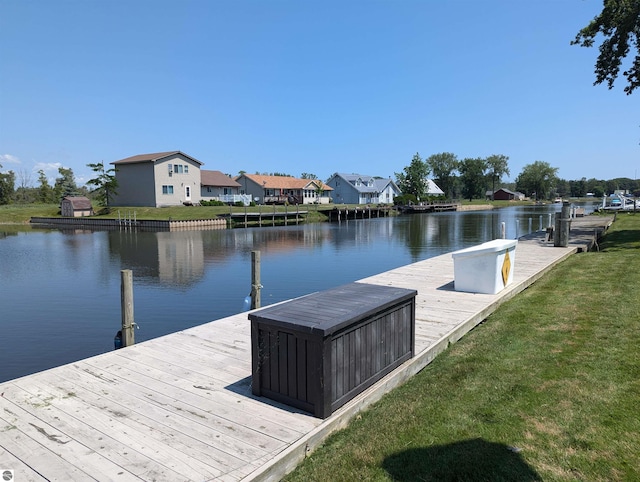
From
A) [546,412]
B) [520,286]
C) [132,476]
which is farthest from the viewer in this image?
[520,286]

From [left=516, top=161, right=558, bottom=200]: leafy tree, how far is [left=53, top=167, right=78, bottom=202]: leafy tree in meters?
130

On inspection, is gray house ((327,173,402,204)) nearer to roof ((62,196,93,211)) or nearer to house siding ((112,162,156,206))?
house siding ((112,162,156,206))

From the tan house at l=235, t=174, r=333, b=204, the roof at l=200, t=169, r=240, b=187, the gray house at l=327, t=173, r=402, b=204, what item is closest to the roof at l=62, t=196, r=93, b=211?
the roof at l=200, t=169, r=240, b=187

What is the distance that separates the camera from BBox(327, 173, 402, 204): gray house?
85.1 m

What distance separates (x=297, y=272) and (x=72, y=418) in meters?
15.4

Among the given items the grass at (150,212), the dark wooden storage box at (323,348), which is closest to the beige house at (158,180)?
the grass at (150,212)

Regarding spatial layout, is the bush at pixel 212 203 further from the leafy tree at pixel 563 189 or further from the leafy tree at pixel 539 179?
the leafy tree at pixel 563 189

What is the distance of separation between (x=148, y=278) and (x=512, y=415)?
17489 mm

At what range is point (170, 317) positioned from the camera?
12.5 m

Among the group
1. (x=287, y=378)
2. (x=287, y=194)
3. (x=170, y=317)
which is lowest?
(x=170, y=317)

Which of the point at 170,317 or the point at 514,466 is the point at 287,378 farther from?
the point at 170,317

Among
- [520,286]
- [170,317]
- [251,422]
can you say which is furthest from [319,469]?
[170,317]

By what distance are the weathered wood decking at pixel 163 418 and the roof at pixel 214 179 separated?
58458 mm

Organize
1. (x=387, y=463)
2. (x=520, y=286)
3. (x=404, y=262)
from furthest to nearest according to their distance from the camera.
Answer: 1. (x=404, y=262)
2. (x=520, y=286)
3. (x=387, y=463)
